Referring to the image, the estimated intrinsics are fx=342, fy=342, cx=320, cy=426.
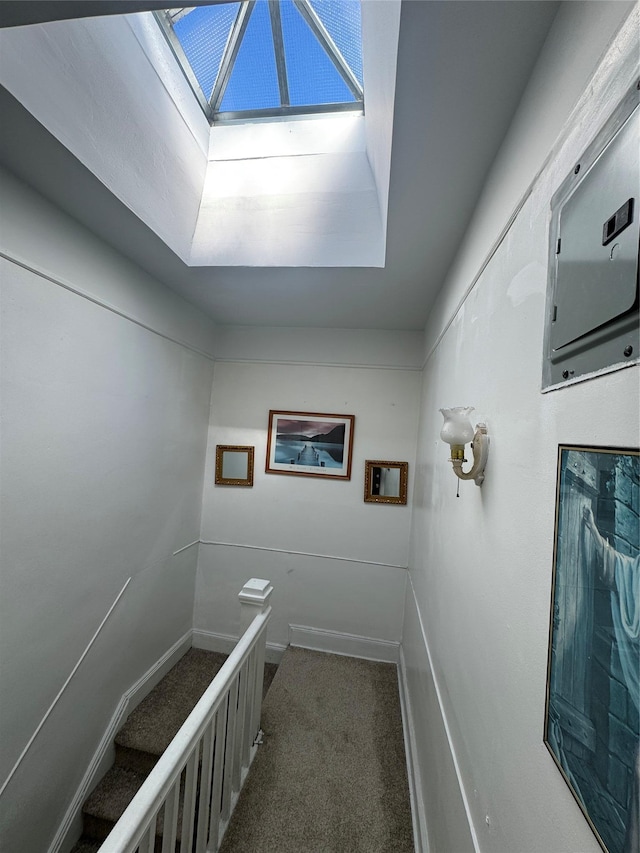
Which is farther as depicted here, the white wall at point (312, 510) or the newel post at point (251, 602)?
the white wall at point (312, 510)

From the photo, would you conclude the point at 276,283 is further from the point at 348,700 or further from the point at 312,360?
the point at 348,700

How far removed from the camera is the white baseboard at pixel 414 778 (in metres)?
1.41

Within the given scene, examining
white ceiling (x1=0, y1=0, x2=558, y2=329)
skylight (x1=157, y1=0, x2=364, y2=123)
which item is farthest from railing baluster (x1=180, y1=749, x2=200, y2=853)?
skylight (x1=157, y1=0, x2=364, y2=123)

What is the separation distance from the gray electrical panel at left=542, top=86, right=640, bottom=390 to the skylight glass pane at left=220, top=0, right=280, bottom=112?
5.71 ft

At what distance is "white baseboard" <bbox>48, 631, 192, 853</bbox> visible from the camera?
174cm

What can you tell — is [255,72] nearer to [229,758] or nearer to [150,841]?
[150,841]

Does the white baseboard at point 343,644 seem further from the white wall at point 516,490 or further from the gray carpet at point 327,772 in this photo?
the white wall at point 516,490

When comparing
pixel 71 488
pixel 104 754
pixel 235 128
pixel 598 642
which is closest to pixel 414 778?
pixel 104 754

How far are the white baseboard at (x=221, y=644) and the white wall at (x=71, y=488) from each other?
1.58ft

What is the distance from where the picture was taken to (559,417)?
1.88 feet

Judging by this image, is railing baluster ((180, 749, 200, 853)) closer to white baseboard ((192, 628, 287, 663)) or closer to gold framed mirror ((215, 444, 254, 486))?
white baseboard ((192, 628, 287, 663))

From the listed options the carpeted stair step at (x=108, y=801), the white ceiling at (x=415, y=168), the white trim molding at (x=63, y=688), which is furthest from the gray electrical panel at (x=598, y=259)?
the carpeted stair step at (x=108, y=801)

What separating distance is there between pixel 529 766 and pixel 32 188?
7.62 feet

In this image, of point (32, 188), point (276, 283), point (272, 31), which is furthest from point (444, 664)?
point (272, 31)
